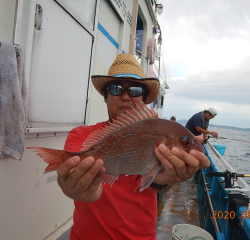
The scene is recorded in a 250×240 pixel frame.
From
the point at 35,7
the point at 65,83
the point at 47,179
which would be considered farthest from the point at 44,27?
the point at 47,179

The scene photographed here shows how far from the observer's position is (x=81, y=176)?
57.6 inches

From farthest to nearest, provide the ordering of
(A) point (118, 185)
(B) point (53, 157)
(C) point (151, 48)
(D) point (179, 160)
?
(C) point (151, 48), (A) point (118, 185), (D) point (179, 160), (B) point (53, 157)

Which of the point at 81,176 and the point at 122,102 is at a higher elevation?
the point at 122,102

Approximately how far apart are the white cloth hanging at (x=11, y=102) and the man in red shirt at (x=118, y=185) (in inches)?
18.7

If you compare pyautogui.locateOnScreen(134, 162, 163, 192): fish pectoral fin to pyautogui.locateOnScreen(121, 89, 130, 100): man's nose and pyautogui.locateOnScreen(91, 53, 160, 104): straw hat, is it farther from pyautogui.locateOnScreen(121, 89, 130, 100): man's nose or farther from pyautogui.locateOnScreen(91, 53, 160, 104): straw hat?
pyautogui.locateOnScreen(91, 53, 160, 104): straw hat

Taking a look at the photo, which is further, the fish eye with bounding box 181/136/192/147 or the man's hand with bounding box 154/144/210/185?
the fish eye with bounding box 181/136/192/147

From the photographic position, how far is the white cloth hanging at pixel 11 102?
1551mm

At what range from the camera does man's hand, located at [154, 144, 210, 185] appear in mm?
1554

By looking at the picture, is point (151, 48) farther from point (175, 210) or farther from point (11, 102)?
point (11, 102)

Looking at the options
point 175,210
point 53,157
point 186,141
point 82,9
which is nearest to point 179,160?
point 186,141

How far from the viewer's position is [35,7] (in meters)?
1.90

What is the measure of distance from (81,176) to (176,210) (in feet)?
14.3

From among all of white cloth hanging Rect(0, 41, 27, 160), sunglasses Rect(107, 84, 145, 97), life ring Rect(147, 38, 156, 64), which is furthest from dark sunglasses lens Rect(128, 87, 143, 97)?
life ring Rect(147, 38, 156, 64)

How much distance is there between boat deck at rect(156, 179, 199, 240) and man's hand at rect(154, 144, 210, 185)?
285 cm
